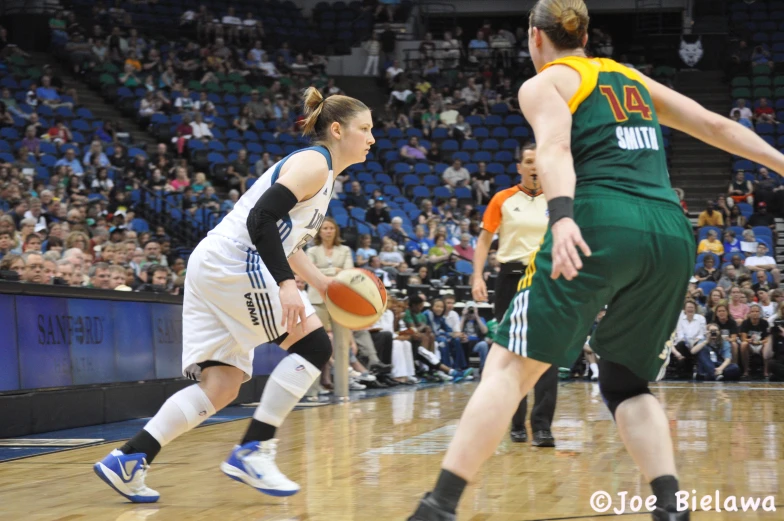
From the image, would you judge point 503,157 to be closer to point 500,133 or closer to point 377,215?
point 500,133

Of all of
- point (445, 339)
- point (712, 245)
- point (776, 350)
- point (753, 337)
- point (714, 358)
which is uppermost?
point (712, 245)

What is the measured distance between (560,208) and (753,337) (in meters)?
12.5

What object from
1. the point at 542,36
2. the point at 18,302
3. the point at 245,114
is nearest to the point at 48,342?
the point at 18,302

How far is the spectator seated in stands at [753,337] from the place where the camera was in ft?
46.4

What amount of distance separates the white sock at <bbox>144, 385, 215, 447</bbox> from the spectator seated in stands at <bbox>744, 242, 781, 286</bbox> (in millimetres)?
A: 13781

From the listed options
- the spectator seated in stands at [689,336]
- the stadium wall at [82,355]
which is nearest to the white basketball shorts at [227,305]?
the stadium wall at [82,355]

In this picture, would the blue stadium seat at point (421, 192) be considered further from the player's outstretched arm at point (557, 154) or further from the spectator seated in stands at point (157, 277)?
the player's outstretched arm at point (557, 154)

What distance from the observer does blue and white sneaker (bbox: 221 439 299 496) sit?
3924 mm

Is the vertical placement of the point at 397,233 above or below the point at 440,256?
above

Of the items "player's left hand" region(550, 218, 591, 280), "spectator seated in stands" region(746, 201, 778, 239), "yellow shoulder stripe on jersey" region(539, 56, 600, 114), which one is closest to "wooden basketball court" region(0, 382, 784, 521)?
"player's left hand" region(550, 218, 591, 280)

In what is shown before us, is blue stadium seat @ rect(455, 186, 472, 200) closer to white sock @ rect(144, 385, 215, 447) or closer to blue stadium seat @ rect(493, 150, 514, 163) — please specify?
blue stadium seat @ rect(493, 150, 514, 163)

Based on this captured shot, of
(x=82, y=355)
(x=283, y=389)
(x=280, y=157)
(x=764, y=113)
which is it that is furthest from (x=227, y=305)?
(x=764, y=113)

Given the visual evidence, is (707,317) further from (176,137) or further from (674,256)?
(674,256)

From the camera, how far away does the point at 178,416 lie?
404 cm
